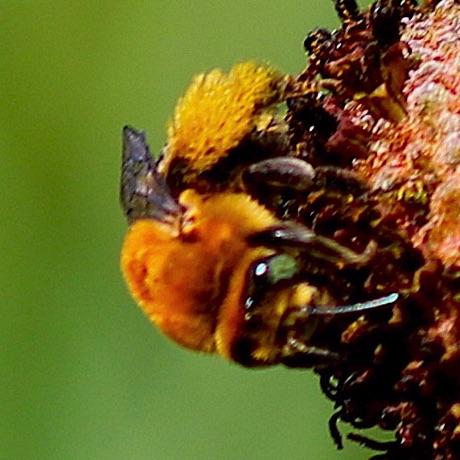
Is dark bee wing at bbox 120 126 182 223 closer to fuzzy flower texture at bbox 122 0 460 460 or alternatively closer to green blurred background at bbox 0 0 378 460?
fuzzy flower texture at bbox 122 0 460 460

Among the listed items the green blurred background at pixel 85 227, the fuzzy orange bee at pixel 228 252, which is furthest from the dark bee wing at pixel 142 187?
the green blurred background at pixel 85 227

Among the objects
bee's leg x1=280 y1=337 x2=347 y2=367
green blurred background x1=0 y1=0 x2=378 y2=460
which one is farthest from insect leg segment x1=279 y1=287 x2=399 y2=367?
green blurred background x1=0 y1=0 x2=378 y2=460

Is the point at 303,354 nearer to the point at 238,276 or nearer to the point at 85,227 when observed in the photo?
the point at 238,276

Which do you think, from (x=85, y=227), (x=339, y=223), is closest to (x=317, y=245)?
(x=339, y=223)

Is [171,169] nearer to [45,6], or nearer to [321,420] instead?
[321,420]

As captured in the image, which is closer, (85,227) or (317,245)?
(317,245)

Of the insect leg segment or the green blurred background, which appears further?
the green blurred background

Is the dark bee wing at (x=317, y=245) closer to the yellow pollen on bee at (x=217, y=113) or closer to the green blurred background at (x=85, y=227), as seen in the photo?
Result: the yellow pollen on bee at (x=217, y=113)

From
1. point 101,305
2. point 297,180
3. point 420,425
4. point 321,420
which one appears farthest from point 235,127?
point 101,305

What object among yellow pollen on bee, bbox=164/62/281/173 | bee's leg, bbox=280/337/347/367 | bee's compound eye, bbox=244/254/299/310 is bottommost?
bee's leg, bbox=280/337/347/367
